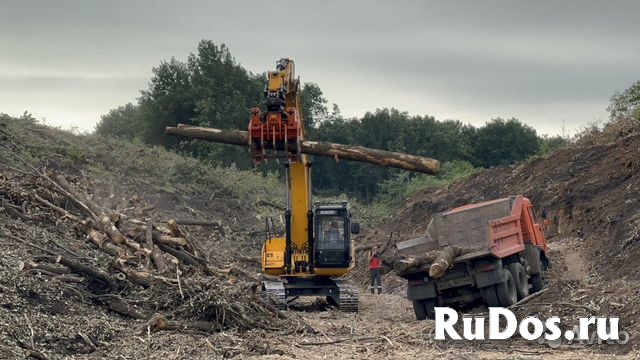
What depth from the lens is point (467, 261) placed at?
19.0m

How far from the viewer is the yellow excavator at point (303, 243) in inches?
867

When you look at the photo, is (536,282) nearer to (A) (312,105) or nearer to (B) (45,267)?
(B) (45,267)

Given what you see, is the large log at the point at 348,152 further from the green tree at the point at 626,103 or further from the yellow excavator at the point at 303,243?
the green tree at the point at 626,103

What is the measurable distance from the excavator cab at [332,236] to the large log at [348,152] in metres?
2.45

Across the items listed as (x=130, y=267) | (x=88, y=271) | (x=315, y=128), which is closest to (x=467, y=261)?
(x=130, y=267)

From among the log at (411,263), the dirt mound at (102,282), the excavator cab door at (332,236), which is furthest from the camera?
the excavator cab door at (332,236)

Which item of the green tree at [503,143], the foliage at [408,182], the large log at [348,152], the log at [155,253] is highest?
the green tree at [503,143]

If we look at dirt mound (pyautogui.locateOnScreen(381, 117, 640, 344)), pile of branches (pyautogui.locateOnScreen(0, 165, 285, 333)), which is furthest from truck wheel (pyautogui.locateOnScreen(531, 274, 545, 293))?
pile of branches (pyautogui.locateOnScreen(0, 165, 285, 333))

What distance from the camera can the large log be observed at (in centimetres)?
1856

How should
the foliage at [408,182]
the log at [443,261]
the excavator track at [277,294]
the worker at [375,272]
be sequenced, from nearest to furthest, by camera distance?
the log at [443,261], the excavator track at [277,294], the worker at [375,272], the foliage at [408,182]

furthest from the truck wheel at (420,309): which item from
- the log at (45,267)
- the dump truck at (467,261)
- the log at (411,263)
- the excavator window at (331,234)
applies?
the log at (45,267)

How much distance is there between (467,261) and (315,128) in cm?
5075

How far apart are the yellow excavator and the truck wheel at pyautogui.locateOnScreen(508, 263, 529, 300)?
3820 millimetres

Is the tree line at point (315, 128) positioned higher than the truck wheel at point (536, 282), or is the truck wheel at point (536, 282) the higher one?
the tree line at point (315, 128)
